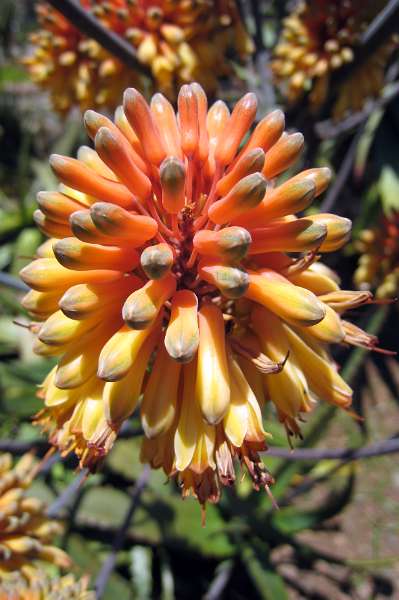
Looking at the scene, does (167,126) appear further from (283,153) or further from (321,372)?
(321,372)

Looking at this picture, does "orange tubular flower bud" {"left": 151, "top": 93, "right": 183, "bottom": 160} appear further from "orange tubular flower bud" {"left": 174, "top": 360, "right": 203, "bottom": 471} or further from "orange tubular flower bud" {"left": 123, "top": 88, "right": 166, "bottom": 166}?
"orange tubular flower bud" {"left": 174, "top": 360, "right": 203, "bottom": 471}

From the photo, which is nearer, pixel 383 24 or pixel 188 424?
pixel 188 424

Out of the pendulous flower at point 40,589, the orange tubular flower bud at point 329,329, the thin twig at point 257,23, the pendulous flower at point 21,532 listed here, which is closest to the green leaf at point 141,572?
the pendulous flower at point 21,532

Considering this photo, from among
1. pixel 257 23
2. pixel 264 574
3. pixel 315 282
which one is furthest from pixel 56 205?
pixel 264 574

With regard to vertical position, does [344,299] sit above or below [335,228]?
below

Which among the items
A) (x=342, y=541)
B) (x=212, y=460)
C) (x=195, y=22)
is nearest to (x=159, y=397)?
(x=212, y=460)

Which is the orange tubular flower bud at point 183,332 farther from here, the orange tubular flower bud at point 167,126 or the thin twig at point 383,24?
the thin twig at point 383,24

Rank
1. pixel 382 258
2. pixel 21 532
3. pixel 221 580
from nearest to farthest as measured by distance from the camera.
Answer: pixel 21 532, pixel 221 580, pixel 382 258
